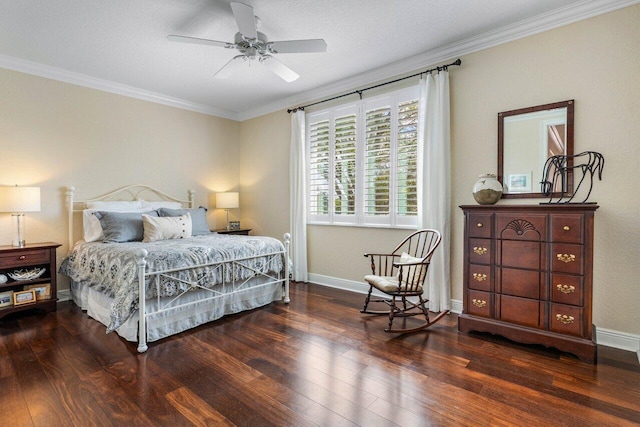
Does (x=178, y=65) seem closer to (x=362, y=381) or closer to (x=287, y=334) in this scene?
(x=287, y=334)

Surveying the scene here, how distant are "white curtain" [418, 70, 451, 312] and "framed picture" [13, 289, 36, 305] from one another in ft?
14.0

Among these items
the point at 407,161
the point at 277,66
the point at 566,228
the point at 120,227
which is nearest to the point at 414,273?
the point at 566,228

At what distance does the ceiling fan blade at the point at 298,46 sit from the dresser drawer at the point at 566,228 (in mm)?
2330

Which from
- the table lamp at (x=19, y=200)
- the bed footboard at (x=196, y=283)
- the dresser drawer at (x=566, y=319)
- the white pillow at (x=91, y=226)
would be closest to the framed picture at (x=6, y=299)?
the table lamp at (x=19, y=200)

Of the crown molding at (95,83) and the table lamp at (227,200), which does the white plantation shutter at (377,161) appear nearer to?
the table lamp at (227,200)

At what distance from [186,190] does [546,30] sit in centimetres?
493

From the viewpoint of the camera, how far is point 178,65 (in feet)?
12.4

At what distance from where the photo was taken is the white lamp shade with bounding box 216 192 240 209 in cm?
534

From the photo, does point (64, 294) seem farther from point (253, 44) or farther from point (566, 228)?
point (566, 228)

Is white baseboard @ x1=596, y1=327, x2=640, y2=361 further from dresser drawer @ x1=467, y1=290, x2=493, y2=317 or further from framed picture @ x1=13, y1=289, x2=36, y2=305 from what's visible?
framed picture @ x1=13, y1=289, x2=36, y2=305

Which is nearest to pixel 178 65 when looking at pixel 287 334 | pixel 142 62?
pixel 142 62

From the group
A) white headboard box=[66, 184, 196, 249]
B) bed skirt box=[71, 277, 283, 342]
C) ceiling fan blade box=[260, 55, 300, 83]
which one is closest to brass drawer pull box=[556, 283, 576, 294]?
bed skirt box=[71, 277, 283, 342]

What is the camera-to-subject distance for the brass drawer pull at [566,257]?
2.45 meters

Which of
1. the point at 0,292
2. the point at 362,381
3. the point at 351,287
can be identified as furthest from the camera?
the point at 351,287
